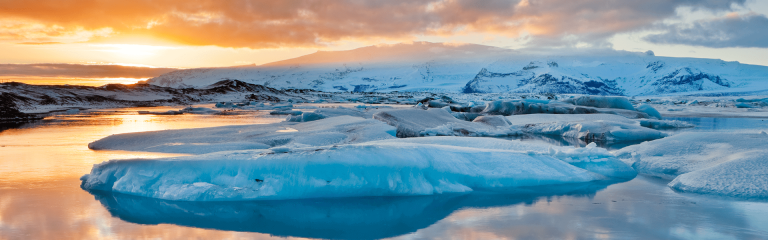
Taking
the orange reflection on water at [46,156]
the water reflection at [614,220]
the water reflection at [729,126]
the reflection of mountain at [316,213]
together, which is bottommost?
the orange reflection on water at [46,156]

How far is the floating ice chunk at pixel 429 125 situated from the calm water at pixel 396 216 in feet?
16.7

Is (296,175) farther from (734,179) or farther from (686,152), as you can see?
(686,152)

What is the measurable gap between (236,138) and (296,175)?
414cm

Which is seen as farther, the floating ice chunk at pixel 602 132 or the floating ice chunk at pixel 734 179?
the floating ice chunk at pixel 602 132

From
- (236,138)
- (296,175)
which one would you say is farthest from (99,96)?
(296,175)

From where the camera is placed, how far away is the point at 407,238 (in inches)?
126

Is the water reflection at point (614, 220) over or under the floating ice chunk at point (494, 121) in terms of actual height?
under

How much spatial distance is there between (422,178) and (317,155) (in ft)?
3.37

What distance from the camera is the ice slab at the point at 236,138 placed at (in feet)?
22.8

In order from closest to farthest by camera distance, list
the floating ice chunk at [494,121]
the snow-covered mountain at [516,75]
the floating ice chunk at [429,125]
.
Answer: the floating ice chunk at [429,125]
the floating ice chunk at [494,121]
the snow-covered mountain at [516,75]

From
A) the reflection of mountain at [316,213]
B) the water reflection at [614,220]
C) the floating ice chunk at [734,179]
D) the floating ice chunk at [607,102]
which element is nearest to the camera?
the water reflection at [614,220]

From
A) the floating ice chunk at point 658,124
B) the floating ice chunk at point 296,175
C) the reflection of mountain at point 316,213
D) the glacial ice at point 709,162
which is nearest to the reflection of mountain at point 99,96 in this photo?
the floating ice chunk at point 296,175

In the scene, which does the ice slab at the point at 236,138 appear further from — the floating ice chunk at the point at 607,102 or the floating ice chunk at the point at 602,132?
the floating ice chunk at the point at 607,102

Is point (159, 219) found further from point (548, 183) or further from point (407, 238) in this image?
point (548, 183)
